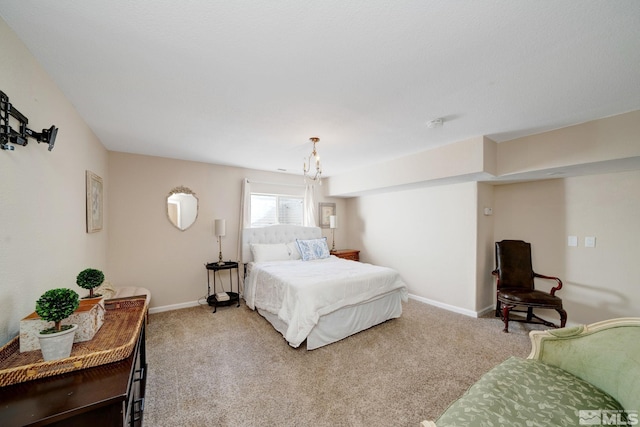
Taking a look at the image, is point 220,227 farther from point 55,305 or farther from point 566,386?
point 566,386

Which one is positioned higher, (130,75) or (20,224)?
(130,75)

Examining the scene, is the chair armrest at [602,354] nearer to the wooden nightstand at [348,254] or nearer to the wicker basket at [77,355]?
the wicker basket at [77,355]

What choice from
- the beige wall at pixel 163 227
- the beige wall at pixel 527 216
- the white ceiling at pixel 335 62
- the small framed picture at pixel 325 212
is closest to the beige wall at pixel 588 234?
the beige wall at pixel 527 216

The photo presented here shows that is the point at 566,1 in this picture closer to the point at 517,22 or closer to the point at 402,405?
the point at 517,22

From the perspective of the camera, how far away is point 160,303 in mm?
3727

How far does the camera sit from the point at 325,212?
5559 millimetres

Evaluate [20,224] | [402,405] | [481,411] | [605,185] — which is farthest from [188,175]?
[605,185]

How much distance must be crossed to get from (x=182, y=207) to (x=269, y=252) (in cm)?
160

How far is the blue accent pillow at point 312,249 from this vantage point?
14.2 ft

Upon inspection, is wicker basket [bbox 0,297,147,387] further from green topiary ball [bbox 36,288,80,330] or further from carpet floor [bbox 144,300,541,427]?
carpet floor [bbox 144,300,541,427]

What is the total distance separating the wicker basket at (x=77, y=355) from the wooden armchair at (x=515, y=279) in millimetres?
3849

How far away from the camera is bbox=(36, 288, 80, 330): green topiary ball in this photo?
1014 millimetres

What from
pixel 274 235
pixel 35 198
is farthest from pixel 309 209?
pixel 35 198

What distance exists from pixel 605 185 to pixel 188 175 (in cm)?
576
